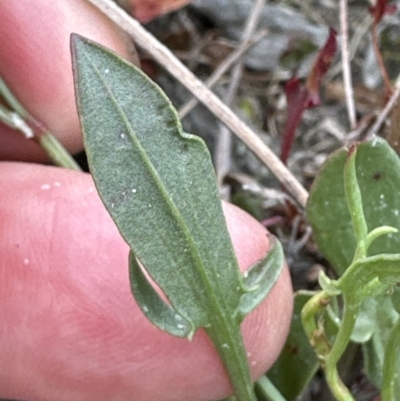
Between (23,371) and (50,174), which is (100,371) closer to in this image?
(23,371)

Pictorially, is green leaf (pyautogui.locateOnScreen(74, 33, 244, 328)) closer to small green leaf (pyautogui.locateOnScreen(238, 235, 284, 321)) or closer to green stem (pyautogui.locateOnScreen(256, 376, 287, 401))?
small green leaf (pyautogui.locateOnScreen(238, 235, 284, 321))

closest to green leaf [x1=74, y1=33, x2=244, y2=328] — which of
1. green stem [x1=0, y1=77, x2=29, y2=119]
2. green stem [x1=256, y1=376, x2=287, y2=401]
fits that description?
green stem [x1=256, y1=376, x2=287, y2=401]

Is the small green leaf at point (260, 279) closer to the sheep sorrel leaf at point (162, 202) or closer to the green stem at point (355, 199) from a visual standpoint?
the sheep sorrel leaf at point (162, 202)

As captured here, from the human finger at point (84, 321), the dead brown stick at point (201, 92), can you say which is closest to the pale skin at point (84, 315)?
the human finger at point (84, 321)

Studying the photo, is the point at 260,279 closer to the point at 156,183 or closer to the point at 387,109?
the point at 156,183

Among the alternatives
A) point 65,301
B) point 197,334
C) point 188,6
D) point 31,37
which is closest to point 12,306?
point 65,301
